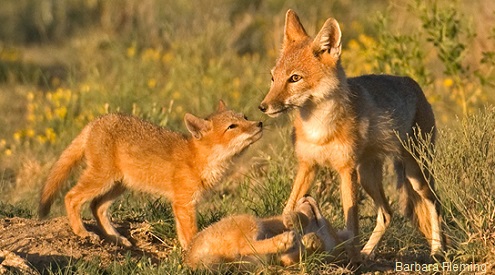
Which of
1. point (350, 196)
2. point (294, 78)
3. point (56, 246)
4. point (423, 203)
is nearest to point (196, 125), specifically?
point (294, 78)

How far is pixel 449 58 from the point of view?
391 inches

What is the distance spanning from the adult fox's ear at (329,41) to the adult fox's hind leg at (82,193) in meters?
2.01

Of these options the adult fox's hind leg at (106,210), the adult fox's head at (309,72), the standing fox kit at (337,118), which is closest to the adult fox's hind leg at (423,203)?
the standing fox kit at (337,118)

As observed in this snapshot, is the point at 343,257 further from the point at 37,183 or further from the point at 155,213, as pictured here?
the point at 37,183

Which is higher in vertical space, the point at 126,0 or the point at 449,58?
the point at 449,58

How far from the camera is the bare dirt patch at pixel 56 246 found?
6332 millimetres

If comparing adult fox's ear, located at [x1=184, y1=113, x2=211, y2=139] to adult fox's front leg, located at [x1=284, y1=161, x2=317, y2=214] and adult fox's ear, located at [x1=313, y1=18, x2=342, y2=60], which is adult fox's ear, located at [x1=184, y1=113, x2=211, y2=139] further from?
adult fox's ear, located at [x1=313, y1=18, x2=342, y2=60]

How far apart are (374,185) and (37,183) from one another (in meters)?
4.03

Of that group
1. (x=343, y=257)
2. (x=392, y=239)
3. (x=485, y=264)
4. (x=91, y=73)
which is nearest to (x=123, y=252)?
(x=343, y=257)

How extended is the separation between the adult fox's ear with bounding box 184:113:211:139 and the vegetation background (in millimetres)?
531

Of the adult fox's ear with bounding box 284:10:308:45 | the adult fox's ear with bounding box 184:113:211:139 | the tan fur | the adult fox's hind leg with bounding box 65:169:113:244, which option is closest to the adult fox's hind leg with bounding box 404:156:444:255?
the adult fox's ear with bounding box 284:10:308:45

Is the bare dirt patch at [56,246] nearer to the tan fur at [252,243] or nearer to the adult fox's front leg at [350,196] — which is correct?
the tan fur at [252,243]

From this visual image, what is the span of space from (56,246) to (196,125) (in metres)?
1.61

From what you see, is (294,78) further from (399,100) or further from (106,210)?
(106,210)
